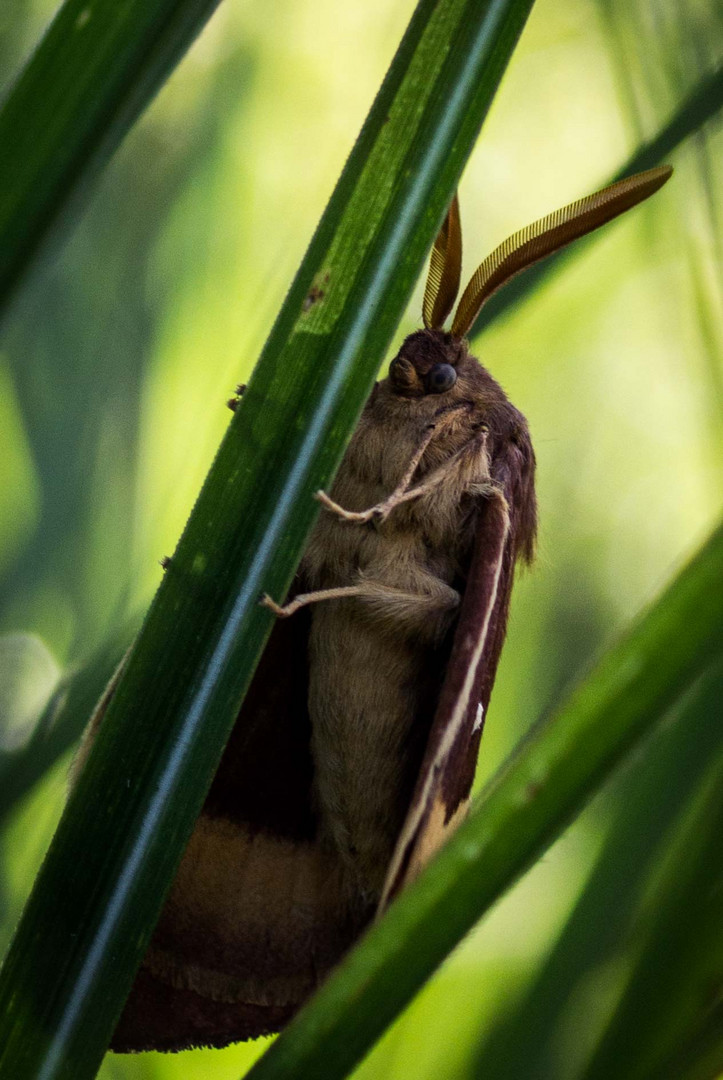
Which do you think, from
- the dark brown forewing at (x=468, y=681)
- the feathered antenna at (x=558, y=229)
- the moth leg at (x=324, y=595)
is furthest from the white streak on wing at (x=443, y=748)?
the feathered antenna at (x=558, y=229)

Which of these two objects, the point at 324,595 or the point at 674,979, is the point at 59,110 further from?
the point at 674,979

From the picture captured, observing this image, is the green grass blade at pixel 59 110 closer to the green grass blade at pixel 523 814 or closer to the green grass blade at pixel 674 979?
the green grass blade at pixel 523 814

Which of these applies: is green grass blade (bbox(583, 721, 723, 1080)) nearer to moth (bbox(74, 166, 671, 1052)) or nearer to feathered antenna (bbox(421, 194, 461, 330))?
moth (bbox(74, 166, 671, 1052))

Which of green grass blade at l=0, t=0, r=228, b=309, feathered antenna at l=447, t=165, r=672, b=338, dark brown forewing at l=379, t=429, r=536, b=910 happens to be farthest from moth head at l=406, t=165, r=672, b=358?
green grass blade at l=0, t=0, r=228, b=309

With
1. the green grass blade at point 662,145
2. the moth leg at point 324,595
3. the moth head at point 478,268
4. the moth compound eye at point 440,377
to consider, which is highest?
the green grass blade at point 662,145

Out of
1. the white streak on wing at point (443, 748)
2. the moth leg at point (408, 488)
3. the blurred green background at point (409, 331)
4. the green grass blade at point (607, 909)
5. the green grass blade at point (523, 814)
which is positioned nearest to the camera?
the green grass blade at point (523, 814)

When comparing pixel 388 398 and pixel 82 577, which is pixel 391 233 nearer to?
pixel 388 398

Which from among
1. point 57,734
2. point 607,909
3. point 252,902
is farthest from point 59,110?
point 607,909
